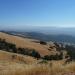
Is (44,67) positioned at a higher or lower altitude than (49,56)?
higher

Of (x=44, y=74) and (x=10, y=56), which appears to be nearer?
(x=44, y=74)

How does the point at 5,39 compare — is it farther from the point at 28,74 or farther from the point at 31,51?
the point at 28,74

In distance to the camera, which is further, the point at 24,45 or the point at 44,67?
the point at 24,45

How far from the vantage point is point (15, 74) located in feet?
30.4

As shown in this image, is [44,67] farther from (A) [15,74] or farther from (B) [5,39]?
(B) [5,39]

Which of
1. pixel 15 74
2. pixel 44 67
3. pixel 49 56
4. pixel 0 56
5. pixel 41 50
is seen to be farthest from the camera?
pixel 41 50

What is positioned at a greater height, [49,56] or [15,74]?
[15,74]

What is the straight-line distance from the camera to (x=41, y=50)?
8150 centimetres

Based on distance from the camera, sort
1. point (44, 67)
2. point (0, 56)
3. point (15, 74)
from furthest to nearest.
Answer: point (0, 56), point (44, 67), point (15, 74)

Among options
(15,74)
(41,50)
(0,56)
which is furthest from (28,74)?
(41,50)

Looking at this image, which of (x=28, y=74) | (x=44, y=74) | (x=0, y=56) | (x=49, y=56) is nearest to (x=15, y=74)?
(x=28, y=74)

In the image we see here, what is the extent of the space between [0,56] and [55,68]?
36.9m

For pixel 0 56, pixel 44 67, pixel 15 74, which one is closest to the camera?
pixel 15 74

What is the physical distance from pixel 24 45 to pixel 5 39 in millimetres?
6873
